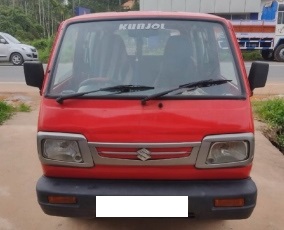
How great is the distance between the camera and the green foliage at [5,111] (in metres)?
6.55

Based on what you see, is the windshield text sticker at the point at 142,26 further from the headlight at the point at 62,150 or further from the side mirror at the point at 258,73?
the headlight at the point at 62,150

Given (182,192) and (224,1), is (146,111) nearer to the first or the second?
(182,192)

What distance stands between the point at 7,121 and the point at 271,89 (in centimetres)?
685

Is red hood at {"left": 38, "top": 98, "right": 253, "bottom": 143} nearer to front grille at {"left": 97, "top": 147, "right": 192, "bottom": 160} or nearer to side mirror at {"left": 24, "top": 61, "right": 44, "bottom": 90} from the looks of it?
front grille at {"left": 97, "top": 147, "right": 192, "bottom": 160}

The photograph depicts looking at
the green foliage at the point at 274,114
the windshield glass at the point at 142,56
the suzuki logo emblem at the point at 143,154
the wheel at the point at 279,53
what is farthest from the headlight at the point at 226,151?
the wheel at the point at 279,53

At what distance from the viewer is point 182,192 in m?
2.42

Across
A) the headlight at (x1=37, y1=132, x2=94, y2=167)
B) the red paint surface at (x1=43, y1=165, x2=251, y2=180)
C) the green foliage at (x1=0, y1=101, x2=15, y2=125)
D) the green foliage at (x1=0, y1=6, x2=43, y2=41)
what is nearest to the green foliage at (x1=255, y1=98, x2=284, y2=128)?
the red paint surface at (x1=43, y1=165, x2=251, y2=180)

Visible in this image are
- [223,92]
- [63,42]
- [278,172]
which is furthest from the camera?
[278,172]

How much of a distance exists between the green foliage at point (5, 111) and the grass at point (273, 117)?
15.3 feet

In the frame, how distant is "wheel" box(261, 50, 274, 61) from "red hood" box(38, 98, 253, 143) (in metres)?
17.6

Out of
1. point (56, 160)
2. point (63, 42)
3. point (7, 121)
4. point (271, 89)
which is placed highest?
point (63, 42)

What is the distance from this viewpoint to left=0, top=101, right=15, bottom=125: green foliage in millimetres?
6552

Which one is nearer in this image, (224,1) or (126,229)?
(126,229)

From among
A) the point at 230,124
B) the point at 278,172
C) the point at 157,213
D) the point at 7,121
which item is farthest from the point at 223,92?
the point at 7,121
